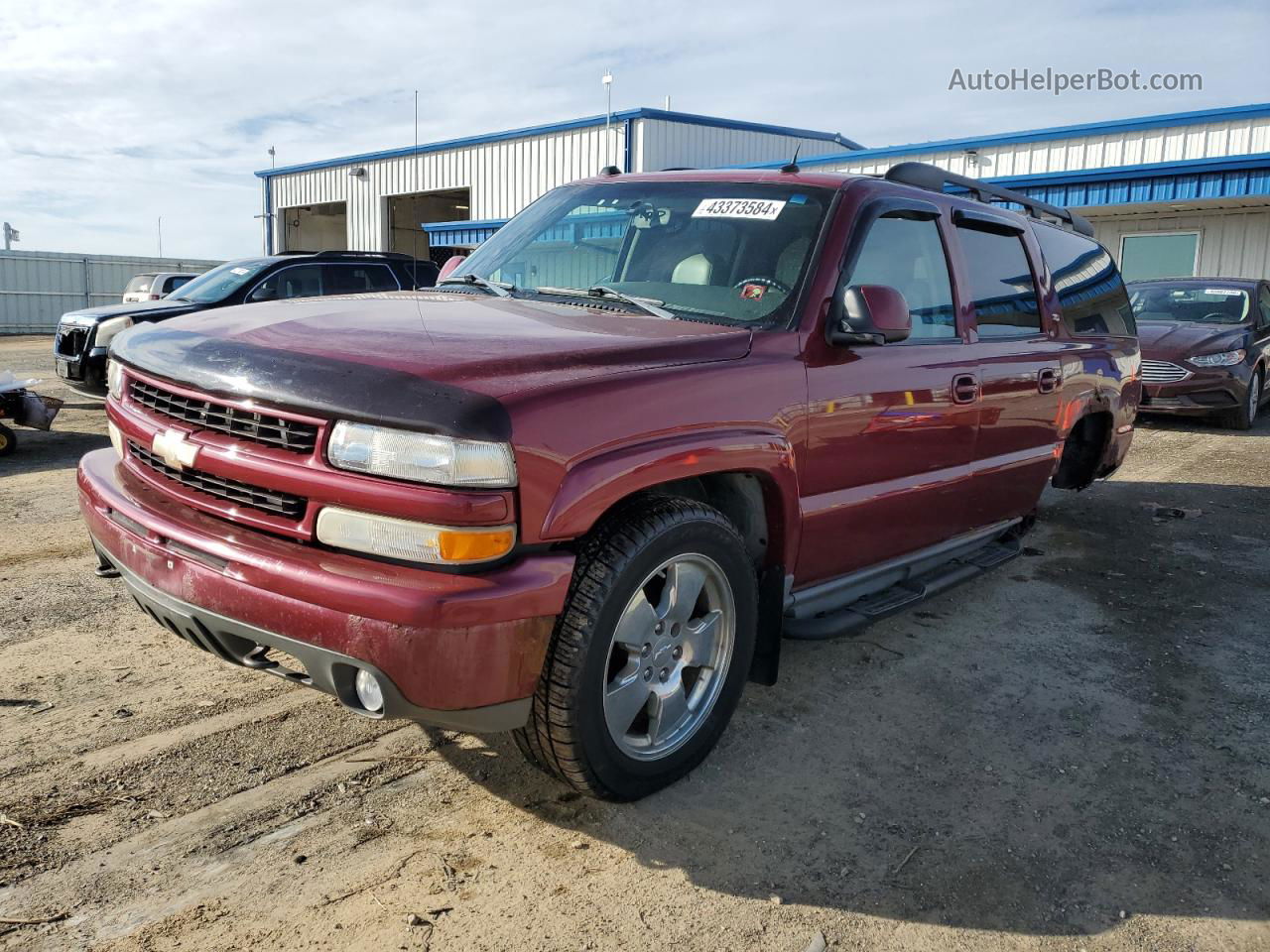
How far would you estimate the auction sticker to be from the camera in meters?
3.66

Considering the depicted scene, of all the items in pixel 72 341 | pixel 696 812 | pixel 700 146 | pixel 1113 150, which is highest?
pixel 700 146

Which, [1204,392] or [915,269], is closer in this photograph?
[915,269]

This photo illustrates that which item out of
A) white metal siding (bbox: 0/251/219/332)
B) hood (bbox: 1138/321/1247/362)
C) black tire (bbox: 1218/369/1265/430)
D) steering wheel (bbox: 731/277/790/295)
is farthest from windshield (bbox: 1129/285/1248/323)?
white metal siding (bbox: 0/251/219/332)

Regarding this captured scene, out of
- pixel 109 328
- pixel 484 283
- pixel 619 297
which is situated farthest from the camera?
pixel 109 328

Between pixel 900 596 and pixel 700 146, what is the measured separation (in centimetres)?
2117

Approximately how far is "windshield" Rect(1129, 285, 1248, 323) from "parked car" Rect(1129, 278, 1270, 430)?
0.01 metres

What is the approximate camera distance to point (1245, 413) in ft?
36.5

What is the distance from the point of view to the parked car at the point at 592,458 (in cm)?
238

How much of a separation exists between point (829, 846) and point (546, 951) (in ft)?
2.91

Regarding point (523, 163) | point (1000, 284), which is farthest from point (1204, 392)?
point (523, 163)

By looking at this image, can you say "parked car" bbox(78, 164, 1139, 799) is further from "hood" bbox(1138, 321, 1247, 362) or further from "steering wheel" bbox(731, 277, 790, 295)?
"hood" bbox(1138, 321, 1247, 362)

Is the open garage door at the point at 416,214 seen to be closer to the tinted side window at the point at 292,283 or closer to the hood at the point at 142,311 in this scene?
the tinted side window at the point at 292,283

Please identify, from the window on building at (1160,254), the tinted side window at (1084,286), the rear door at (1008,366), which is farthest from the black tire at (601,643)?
the window on building at (1160,254)

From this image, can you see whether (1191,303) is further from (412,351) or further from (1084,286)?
(412,351)
